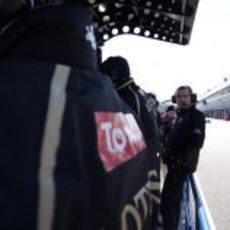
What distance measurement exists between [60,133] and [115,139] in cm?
14

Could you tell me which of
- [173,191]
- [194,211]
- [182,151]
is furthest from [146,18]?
[173,191]

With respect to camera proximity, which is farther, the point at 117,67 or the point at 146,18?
the point at 146,18

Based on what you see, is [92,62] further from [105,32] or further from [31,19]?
[105,32]

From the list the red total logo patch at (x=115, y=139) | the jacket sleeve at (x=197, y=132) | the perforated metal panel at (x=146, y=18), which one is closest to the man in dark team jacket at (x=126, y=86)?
the perforated metal panel at (x=146, y=18)

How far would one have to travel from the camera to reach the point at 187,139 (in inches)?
218

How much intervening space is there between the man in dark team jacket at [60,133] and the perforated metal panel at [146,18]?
267cm

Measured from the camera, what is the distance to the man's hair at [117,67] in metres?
2.65

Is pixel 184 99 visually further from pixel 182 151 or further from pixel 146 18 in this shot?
pixel 146 18

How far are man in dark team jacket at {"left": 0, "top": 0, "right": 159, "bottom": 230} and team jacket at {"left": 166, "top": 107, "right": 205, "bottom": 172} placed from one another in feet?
14.8

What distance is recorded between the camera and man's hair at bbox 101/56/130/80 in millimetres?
2652

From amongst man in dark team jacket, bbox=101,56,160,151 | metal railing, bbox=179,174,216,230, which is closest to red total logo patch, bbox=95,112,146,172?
man in dark team jacket, bbox=101,56,160,151

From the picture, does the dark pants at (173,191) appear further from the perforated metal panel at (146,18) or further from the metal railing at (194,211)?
the perforated metal panel at (146,18)

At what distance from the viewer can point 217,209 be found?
8148mm

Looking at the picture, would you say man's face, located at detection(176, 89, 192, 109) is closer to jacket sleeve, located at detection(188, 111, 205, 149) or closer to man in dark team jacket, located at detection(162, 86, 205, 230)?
man in dark team jacket, located at detection(162, 86, 205, 230)
